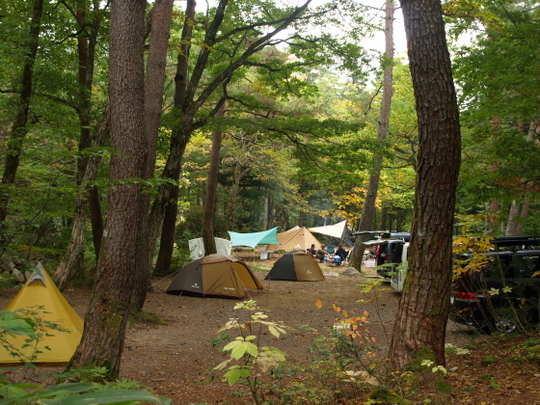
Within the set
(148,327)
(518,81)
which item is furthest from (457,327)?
(148,327)

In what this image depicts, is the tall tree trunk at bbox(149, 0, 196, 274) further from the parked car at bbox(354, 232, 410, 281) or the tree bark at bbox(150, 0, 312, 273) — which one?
the parked car at bbox(354, 232, 410, 281)

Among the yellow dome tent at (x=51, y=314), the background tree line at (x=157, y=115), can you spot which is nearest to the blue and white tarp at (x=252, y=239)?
the background tree line at (x=157, y=115)

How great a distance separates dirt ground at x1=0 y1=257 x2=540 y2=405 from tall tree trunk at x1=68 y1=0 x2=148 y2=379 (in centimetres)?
88

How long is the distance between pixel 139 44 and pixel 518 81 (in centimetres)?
535

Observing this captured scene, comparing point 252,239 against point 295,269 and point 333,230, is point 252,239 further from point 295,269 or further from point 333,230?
point 333,230

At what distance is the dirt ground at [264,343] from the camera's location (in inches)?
158

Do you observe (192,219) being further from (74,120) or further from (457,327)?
(457,327)

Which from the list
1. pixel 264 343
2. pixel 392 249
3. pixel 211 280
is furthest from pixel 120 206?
pixel 392 249

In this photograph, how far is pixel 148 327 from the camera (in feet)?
26.8

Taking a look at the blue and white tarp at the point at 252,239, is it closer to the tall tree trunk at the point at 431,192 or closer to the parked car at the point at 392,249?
the parked car at the point at 392,249

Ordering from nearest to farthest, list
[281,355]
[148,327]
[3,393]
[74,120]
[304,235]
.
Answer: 1. [3,393]
2. [281,355]
3. [148,327]
4. [74,120]
5. [304,235]

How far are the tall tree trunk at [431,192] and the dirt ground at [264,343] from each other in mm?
471

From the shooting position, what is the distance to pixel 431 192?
13.6 ft

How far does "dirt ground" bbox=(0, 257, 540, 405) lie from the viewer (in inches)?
158
